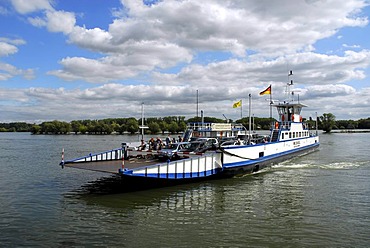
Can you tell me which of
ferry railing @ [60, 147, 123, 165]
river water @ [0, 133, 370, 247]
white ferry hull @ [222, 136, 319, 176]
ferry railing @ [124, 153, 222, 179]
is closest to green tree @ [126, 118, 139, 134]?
white ferry hull @ [222, 136, 319, 176]

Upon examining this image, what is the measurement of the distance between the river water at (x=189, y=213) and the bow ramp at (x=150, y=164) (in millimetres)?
956

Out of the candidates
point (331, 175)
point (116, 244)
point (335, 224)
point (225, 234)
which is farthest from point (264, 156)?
point (116, 244)

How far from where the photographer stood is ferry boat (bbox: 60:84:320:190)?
61.5 ft

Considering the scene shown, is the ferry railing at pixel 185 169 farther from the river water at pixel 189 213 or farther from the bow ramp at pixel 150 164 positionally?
the river water at pixel 189 213

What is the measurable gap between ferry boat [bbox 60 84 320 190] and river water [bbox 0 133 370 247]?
78 cm

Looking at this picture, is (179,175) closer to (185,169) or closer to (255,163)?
(185,169)

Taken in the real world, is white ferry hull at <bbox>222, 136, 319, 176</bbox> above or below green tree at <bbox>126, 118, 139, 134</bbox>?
below

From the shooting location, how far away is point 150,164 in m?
20.9

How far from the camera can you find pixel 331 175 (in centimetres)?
2550

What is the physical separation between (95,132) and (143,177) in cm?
15899

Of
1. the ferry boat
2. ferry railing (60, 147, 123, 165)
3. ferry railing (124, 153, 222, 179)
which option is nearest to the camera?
ferry railing (124, 153, 222, 179)

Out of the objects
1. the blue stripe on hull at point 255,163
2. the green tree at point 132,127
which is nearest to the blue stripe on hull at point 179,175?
the blue stripe on hull at point 255,163

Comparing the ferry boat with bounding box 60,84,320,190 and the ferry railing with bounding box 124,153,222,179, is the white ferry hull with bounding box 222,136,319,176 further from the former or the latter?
the ferry railing with bounding box 124,153,222,179

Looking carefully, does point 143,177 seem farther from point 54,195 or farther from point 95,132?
point 95,132
